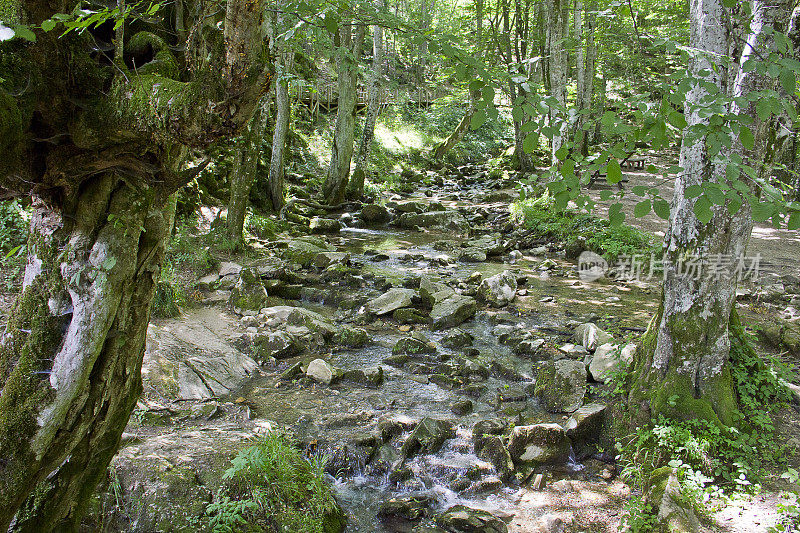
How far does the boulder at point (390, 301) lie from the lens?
8.64 metres

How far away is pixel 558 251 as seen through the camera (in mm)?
12289

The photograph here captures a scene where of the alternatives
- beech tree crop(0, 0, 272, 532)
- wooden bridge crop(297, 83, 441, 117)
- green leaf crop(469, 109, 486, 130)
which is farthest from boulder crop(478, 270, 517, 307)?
wooden bridge crop(297, 83, 441, 117)

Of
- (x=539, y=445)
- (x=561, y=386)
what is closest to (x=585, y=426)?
(x=539, y=445)

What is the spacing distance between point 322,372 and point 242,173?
5827 mm

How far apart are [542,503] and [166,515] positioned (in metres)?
3.04

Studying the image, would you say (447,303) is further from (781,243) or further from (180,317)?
(781,243)

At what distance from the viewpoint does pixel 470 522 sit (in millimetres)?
4141

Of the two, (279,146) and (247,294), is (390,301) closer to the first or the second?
(247,294)

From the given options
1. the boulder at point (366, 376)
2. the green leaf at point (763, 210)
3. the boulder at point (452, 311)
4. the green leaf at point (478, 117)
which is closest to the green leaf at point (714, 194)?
the green leaf at point (763, 210)

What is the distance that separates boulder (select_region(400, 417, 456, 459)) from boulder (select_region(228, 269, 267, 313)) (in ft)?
13.4

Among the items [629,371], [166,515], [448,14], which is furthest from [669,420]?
[448,14]

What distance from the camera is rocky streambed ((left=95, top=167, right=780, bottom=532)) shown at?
4.29 meters

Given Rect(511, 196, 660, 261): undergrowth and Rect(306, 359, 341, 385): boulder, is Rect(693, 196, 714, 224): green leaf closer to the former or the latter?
Rect(306, 359, 341, 385): boulder

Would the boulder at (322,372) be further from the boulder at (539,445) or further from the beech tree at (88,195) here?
the beech tree at (88,195)
